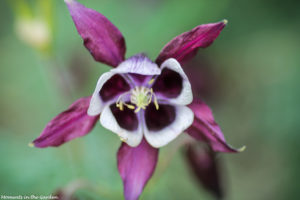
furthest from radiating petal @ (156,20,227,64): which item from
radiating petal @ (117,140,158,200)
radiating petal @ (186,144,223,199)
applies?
radiating petal @ (186,144,223,199)

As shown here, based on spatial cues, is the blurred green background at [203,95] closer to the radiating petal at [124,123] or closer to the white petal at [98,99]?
the radiating petal at [124,123]

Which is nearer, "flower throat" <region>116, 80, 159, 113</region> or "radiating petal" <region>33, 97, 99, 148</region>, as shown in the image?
"radiating petal" <region>33, 97, 99, 148</region>

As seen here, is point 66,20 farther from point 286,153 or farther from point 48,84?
point 286,153

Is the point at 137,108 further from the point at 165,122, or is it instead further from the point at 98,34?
the point at 98,34

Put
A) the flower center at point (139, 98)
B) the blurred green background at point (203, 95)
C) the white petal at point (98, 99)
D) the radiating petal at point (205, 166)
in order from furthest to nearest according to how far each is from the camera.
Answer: the blurred green background at point (203, 95) → the radiating petal at point (205, 166) → the flower center at point (139, 98) → the white petal at point (98, 99)

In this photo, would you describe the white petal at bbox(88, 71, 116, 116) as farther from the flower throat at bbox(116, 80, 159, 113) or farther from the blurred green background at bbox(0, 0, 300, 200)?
the blurred green background at bbox(0, 0, 300, 200)

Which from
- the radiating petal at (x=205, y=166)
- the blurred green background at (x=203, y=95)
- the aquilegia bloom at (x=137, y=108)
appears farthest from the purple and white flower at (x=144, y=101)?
the blurred green background at (x=203, y=95)
